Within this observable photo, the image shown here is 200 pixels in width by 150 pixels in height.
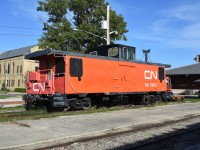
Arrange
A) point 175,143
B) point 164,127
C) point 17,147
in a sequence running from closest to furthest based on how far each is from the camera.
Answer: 1. point 17,147
2. point 175,143
3. point 164,127

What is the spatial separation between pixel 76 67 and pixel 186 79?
1383 inches

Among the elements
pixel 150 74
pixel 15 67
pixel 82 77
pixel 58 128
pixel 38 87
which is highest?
pixel 15 67

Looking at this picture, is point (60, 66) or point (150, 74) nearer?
point (60, 66)

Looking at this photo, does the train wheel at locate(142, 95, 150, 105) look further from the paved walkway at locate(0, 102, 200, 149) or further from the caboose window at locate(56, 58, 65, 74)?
the caboose window at locate(56, 58, 65, 74)

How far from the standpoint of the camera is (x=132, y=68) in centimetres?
2005

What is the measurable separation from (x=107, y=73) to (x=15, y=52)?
64364 millimetres

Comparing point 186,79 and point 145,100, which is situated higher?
point 186,79

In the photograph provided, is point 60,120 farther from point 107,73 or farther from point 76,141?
point 107,73

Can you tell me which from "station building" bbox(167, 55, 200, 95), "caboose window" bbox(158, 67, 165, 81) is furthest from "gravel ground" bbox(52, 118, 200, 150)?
"station building" bbox(167, 55, 200, 95)

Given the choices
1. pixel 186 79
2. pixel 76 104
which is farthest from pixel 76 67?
pixel 186 79

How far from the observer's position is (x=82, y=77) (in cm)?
1677

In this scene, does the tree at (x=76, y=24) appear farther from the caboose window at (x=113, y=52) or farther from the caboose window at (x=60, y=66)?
the caboose window at (x=60, y=66)

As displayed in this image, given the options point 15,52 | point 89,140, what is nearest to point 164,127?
point 89,140

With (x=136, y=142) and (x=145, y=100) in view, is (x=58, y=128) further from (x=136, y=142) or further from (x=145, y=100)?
(x=145, y=100)
